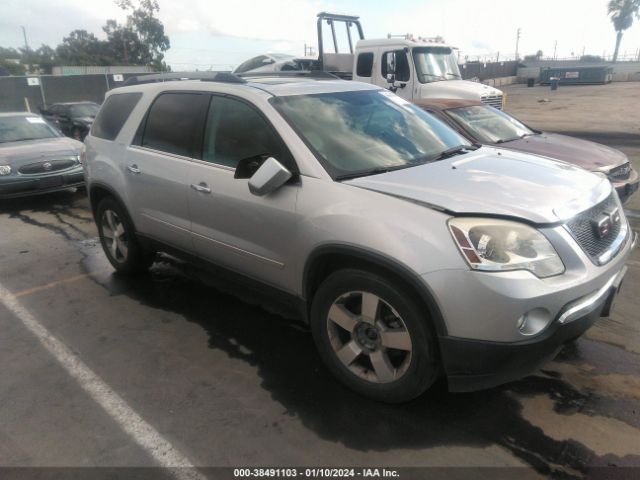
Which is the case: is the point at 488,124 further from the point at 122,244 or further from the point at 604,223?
the point at 122,244

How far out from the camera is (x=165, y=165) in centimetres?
393

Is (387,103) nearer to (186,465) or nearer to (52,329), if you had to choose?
(186,465)

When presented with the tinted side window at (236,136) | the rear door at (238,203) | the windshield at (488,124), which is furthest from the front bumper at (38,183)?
the windshield at (488,124)

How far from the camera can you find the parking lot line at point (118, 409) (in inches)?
98.9

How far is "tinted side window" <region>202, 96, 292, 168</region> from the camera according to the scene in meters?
3.23

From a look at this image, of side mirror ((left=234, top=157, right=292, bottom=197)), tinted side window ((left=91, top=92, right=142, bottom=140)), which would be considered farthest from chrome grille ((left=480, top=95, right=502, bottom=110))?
side mirror ((left=234, top=157, right=292, bottom=197))

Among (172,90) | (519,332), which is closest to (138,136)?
(172,90)

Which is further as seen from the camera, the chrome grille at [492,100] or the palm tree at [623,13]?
the palm tree at [623,13]

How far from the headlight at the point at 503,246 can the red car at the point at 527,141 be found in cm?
384

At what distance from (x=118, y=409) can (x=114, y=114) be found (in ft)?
9.46

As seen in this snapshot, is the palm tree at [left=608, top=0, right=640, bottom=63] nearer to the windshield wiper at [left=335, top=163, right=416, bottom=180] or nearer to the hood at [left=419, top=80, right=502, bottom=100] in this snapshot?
the hood at [left=419, top=80, right=502, bottom=100]

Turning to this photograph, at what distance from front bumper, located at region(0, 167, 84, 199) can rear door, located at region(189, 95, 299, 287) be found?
5488 millimetres

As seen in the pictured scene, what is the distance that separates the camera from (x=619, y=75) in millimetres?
50719

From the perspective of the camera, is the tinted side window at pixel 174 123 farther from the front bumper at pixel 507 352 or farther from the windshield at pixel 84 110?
the windshield at pixel 84 110
